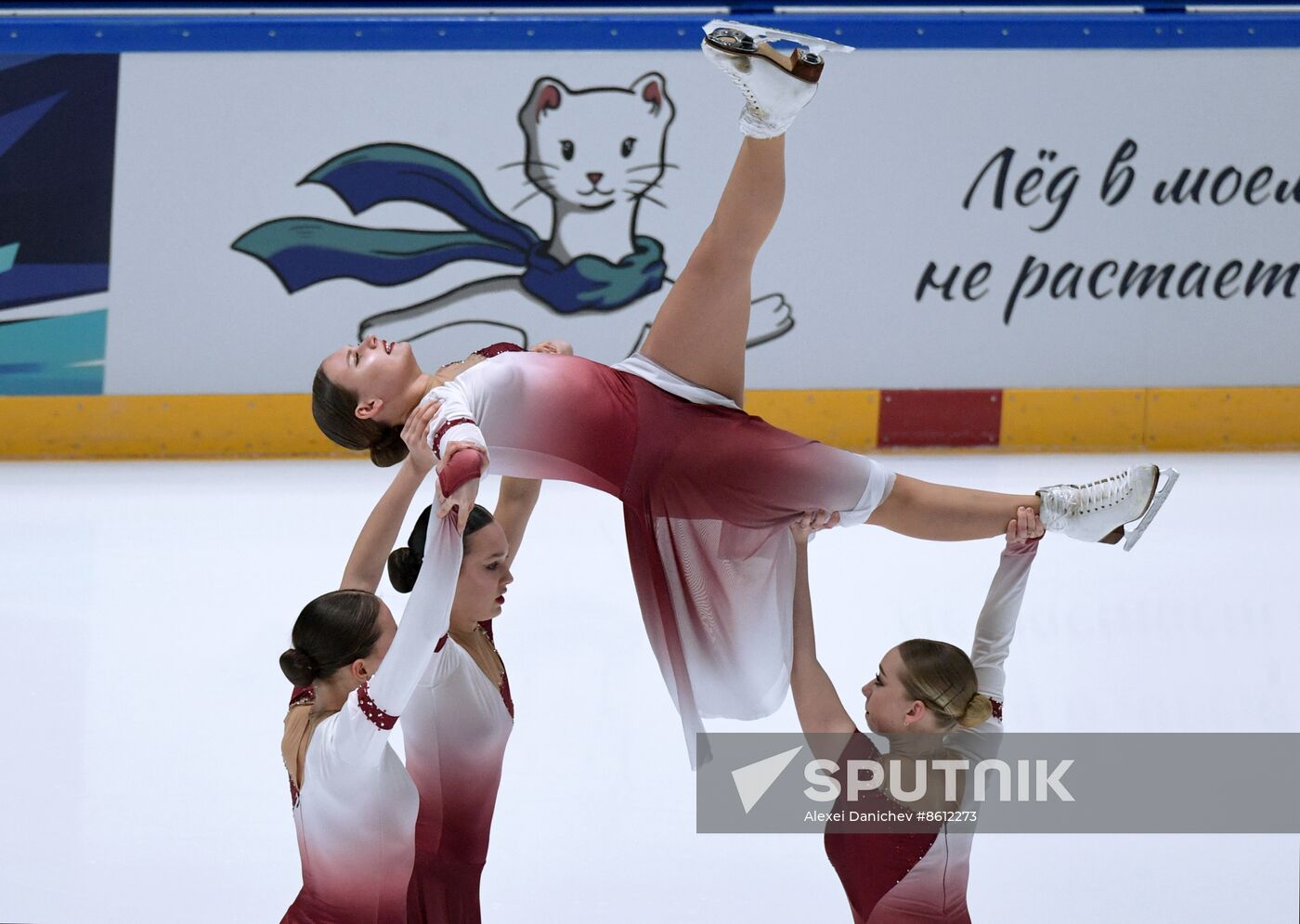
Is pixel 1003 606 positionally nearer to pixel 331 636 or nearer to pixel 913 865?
pixel 913 865

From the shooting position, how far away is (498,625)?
4723 millimetres

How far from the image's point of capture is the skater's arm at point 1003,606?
2.64 meters

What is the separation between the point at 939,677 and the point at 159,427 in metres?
5.03

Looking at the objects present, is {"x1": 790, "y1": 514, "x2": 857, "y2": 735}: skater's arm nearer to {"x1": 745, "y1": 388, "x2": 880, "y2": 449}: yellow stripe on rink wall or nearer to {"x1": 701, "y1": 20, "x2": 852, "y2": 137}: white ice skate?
{"x1": 701, "y1": 20, "x2": 852, "y2": 137}: white ice skate

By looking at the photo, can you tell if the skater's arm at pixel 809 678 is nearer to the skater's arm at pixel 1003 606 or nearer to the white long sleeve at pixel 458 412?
the skater's arm at pixel 1003 606

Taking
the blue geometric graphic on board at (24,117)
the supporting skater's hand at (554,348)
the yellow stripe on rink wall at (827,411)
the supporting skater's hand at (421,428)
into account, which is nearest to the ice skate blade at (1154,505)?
the supporting skater's hand at (554,348)

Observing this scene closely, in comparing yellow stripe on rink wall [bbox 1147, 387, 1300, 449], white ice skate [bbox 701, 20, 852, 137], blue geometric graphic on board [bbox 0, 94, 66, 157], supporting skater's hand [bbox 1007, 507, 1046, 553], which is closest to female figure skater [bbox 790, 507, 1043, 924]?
supporting skater's hand [bbox 1007, 507, 1046, 553]

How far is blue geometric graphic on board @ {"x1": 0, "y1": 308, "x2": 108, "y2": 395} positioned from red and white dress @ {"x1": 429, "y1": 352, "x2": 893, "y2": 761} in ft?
14.2

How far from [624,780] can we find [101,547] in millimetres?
2559

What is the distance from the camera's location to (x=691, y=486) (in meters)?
2.76

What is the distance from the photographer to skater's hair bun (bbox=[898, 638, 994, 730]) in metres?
2.46

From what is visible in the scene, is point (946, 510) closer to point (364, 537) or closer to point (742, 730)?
point (364, 537)

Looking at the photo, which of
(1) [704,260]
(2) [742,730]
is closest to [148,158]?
(2) [742,730]

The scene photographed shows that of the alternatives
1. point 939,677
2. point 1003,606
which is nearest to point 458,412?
point 939,677
